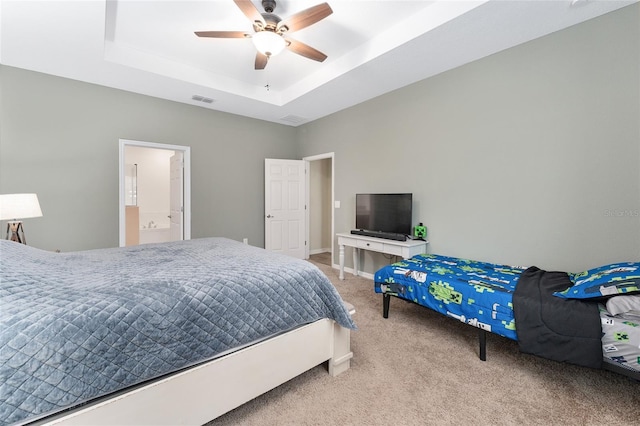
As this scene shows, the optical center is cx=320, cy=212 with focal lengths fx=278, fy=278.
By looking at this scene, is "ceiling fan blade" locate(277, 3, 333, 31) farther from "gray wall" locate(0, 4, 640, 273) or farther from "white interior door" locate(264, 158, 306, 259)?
"white interior door" locate(264, 158, 306, 259)

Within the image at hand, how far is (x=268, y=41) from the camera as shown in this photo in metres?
2.36

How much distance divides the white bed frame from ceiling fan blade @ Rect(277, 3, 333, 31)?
2.29 metres

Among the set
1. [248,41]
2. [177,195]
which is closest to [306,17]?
[248,41]

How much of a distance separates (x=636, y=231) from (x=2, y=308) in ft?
12.6

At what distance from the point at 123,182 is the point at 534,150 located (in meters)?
4.95

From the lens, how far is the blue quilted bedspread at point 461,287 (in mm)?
1984

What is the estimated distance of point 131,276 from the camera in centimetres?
151

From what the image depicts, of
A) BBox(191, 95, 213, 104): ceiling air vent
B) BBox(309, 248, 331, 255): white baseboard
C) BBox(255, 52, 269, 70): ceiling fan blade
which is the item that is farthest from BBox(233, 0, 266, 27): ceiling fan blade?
BBox(309, 248, 331, 255): white baseboard

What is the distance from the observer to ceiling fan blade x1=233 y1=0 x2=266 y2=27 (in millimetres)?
2045

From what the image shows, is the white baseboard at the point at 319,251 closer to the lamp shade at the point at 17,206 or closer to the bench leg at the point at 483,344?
the bench leg at the point at 483,344

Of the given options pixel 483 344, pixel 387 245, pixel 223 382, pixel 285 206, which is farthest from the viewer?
pixel 285 206

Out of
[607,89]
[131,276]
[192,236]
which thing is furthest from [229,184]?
[607,89]

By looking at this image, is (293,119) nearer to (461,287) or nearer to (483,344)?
(461,287)

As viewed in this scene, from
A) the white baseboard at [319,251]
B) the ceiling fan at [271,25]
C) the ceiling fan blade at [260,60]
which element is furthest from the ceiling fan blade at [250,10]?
the white baseboard at [319,251]
